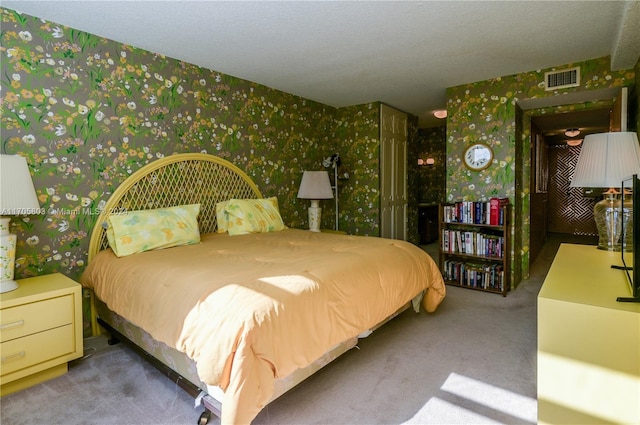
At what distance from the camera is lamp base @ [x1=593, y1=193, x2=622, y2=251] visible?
2229mm

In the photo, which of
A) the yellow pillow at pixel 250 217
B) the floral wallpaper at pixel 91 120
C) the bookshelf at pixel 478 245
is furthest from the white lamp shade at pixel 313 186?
the bookshelf at pixel 478 245

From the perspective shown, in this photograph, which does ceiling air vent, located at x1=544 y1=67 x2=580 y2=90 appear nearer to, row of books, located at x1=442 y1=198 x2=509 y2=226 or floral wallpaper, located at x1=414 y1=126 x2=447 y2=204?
row of books, located at x1=442 y1=198 x2=509 y2=226

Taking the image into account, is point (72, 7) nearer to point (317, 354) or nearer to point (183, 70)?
point (183, 70)

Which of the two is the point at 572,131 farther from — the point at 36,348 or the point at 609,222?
the point at 36,348

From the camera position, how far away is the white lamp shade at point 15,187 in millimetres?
2066

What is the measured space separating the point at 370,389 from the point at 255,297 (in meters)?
0.96

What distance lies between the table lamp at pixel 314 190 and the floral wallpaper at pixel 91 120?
50cm

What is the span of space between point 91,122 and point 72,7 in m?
0.82

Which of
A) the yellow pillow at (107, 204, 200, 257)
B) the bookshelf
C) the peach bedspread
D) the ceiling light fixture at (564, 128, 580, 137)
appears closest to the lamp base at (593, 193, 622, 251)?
the peach bedspread

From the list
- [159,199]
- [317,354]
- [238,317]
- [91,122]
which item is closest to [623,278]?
[317,354]

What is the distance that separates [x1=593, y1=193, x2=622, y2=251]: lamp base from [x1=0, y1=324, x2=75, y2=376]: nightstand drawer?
3.61 m

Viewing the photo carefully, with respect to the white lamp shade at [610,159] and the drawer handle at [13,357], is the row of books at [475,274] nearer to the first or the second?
the white lamp shade at [610,159]

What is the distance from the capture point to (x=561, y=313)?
54.4 inches

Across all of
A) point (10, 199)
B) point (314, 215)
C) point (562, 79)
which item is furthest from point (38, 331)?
point (562, 79)
